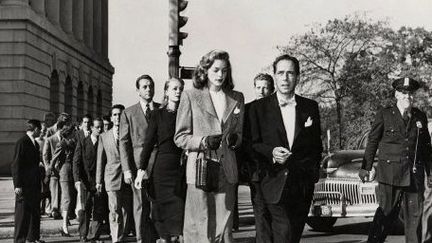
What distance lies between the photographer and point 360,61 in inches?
1921

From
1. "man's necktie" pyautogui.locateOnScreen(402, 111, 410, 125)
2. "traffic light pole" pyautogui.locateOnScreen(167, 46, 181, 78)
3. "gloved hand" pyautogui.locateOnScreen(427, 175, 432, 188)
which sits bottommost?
"gloved hand" pyautogui.locateOnScreen(427, 175, 432, 188)

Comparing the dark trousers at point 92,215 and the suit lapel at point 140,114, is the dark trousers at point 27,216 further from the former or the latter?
the suit lapel at point 140,114

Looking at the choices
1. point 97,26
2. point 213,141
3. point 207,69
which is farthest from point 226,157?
point 97,26

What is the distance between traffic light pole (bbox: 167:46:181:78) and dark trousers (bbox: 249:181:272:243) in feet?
21.4

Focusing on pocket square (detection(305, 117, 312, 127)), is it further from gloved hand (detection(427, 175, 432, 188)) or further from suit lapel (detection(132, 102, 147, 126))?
gloved hand (detection(427, 175, 432, 188))

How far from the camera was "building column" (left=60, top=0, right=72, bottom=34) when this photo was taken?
157 feet

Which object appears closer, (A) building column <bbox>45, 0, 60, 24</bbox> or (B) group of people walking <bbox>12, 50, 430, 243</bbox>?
(B) group of people walking <bbox>12, 50, 430, 243</bbox>

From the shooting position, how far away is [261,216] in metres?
6.04

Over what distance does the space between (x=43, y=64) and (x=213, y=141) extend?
32990mm

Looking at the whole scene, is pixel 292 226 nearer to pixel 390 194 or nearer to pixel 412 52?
pixel 390 194

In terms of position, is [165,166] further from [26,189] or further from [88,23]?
[88,23]

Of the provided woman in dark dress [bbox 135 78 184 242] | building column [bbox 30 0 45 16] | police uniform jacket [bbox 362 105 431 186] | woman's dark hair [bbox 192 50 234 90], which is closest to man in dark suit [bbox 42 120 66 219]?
woman in dark dress [bbox 135 78 184 242]

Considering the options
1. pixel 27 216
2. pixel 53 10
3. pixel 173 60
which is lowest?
pixel 27 216

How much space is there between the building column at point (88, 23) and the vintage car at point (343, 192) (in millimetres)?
43795
